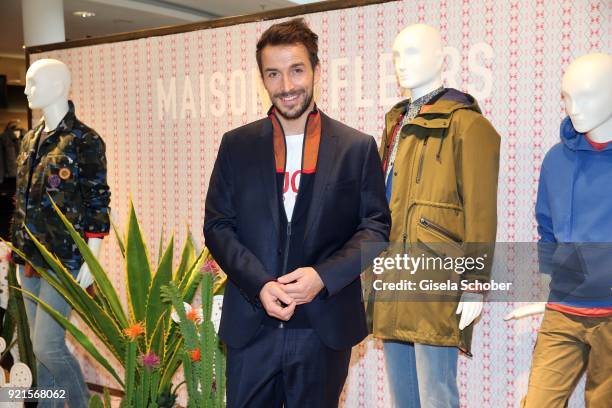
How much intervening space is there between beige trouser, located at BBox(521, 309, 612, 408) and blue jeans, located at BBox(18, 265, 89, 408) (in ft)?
6.58

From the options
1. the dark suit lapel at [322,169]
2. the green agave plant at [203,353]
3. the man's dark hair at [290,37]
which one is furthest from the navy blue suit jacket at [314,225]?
the green agave plant at [203,353]

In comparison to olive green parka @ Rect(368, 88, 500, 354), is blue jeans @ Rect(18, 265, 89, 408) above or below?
below

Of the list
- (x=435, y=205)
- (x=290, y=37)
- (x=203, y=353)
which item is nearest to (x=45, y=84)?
(x=203, y=353)

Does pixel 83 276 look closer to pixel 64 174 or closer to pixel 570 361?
pixel 64 174

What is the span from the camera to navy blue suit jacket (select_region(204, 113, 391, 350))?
6.27 feet

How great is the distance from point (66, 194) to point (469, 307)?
72.8 inches

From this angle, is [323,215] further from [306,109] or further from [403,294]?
[403,294]

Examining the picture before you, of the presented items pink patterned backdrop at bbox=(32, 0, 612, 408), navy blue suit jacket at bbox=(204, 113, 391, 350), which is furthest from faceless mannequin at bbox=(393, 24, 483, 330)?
navy blue suit jacket at bbox=(204, 113, 391, 350)

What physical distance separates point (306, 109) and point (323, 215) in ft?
1.07

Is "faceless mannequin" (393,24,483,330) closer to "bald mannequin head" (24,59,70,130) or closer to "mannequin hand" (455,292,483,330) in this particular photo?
"mannequin hand" (455,292,483,330)

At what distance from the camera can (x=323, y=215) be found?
1936 mm

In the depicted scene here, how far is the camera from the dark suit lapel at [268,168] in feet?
6.40

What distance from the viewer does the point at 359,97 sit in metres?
3.18

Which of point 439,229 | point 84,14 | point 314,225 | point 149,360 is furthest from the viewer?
point 84,14
